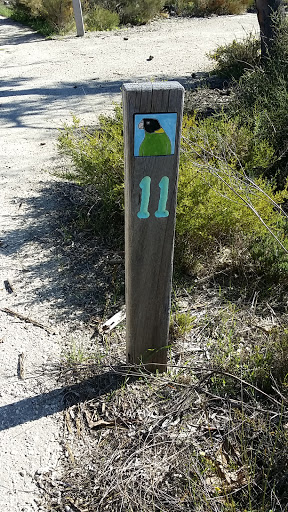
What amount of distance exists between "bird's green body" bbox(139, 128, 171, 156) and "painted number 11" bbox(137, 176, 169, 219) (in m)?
0.11

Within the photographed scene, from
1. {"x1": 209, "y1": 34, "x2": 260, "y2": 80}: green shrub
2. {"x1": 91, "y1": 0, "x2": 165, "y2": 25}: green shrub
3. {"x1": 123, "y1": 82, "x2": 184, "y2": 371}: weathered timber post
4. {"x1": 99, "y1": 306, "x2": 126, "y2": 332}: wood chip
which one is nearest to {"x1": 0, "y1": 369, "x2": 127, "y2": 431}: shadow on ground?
{"x1": 123, "y1": 82, "x2": 184, "y2": 371}: weathered timber post

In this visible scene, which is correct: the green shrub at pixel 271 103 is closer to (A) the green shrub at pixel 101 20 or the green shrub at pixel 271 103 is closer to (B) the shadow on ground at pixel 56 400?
(B) the shadow on ground at pixel 56 400

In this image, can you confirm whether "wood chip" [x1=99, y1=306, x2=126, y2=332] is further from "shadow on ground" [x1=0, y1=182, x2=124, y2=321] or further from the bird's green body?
the bird's green body

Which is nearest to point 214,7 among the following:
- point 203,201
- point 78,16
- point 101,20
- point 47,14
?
point 101,20

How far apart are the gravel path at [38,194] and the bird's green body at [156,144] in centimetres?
141

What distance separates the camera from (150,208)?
2.10 m

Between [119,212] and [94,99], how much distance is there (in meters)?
3.88

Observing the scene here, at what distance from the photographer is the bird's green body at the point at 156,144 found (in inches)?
75.4

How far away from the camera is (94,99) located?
721 cm

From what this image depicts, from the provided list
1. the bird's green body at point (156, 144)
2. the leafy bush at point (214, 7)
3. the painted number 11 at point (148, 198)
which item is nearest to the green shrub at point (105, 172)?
the painted number 11 at point (148, 198)

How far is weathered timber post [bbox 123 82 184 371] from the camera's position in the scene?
6.11 feet

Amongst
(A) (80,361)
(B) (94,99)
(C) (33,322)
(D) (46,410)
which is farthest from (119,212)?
(B) (94,99)

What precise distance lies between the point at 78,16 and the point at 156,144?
10.3 meters

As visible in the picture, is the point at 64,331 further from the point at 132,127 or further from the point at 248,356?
the point at 132,127
